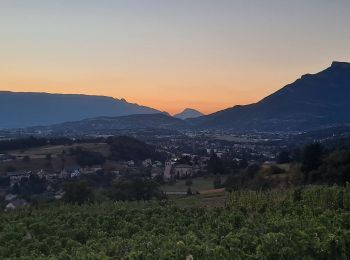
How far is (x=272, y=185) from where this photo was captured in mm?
44531

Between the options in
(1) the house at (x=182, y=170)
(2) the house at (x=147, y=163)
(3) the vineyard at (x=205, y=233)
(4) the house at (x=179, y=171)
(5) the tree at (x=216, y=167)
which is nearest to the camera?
(3) the vineyard at (x=205, y=233)

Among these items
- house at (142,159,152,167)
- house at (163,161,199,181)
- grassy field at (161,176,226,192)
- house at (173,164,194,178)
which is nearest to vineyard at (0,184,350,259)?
grassy field at (161,176,226,192)

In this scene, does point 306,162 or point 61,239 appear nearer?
point 61,239

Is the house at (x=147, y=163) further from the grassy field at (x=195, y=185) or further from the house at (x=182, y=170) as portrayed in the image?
the grassy field at (x=195, y=185)

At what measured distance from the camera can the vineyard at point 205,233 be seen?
1241 centimetres

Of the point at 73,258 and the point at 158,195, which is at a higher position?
the point at 73,258

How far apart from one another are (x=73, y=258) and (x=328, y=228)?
305 inches

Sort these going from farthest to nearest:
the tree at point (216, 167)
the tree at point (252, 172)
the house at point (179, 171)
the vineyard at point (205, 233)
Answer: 1. the house at point (179, 171)
2. the tree at point (216, 167)
3. the tree at point (252, 172)
4. the vineyard at point (205, 233)

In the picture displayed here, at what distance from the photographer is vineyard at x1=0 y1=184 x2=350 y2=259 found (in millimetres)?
12406

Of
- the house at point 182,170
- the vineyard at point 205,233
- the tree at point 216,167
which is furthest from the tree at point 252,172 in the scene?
the vineyard at point 205,233

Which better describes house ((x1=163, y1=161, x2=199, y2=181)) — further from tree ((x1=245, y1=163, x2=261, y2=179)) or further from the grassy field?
tree ((x1=245, y1=163, x2=261, y2=179))

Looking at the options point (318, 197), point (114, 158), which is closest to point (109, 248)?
point (318, 197)

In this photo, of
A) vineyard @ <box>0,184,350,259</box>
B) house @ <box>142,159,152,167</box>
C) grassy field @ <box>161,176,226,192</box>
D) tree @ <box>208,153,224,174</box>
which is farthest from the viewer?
house @ <box>142,159,152,167</box>

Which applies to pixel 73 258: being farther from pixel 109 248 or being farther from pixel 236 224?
pixel 236 224
